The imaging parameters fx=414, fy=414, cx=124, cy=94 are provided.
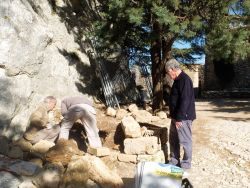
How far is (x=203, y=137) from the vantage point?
828cm

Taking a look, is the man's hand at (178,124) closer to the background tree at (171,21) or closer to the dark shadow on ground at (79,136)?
the dark shadow on ground at (79,136)

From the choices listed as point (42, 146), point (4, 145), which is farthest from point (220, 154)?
point (4, 145)

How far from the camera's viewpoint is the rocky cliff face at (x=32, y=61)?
7.50 metres

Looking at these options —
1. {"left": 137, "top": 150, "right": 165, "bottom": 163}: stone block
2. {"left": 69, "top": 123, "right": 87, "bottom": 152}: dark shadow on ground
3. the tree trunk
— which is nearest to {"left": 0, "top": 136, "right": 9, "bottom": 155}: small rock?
{"left": 69, "top": 123, "right": 87, "bottom": 152}: dark shadow on ground

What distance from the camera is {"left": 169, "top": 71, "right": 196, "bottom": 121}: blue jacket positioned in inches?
226

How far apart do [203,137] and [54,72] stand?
364 cm

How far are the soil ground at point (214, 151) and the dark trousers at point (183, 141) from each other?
0.31 m

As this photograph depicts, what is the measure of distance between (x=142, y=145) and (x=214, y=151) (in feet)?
4.52

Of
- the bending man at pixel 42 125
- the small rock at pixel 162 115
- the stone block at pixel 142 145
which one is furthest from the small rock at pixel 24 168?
the small rock at pixel 162 115

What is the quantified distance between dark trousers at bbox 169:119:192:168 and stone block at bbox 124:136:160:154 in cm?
79

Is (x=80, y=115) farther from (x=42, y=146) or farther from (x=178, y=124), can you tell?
(x=178, y=124)

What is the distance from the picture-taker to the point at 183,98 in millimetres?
5730

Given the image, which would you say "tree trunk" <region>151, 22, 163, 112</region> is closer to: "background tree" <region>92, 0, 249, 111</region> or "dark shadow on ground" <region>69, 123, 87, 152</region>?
"background tree" <region>92, 0, 249, 111</region>

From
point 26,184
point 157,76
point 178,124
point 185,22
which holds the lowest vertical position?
point 26,184
